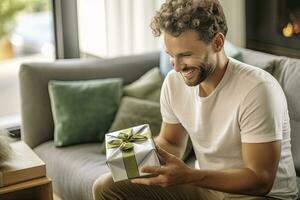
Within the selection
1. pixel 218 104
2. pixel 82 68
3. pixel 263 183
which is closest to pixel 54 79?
pixel 82 68

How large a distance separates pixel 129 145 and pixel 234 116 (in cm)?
37

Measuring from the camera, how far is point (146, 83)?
2.90 meters

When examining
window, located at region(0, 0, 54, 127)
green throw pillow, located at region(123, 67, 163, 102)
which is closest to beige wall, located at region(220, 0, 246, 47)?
green throw pillow, located at region(123, 67, 163, 102)

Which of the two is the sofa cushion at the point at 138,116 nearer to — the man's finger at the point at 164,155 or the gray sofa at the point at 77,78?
the gray sofa at the point at 77,78

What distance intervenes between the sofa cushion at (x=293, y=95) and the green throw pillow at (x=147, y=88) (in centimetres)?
63

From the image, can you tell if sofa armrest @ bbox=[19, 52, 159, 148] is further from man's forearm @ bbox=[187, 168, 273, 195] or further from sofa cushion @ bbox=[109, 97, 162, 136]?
man's forearm @ bbox=[187, 168, 273, 195]

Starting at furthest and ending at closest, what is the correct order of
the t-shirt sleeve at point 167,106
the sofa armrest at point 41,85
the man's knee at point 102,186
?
1. the sofa armrest at point 41,85
2. the t-shirt sleeve at point 167,106
3. the man's knee at point 102,186

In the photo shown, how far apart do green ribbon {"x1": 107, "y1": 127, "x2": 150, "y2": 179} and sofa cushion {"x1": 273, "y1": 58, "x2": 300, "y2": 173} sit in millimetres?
782

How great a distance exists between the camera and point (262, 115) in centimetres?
184

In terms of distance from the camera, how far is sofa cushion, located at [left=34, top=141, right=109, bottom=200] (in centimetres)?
249

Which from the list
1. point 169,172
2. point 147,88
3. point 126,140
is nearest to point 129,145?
point 126,140

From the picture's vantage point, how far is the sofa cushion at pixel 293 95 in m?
2.40

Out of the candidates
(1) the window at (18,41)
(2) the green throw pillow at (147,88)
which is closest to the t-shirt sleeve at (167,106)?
(2) the green throw pillow at (147,88)

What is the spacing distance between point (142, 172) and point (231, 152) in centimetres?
36
